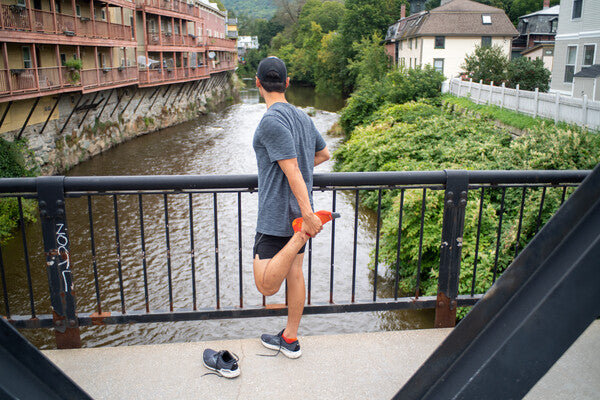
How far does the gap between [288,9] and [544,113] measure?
101m

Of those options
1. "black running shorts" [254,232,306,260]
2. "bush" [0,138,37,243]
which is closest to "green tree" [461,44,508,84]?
"bush" [0,138,37,243]

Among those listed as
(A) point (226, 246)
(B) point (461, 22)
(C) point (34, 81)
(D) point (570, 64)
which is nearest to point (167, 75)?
(C) point (34, 81)

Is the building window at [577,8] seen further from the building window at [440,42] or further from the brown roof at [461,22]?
the building window at [440,42]

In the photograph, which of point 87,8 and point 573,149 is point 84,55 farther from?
point 573,149

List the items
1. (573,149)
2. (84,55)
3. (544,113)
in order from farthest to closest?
(84,55), (544,113), (573,149)

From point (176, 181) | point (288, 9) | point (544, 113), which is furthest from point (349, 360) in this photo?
point (288, 9)

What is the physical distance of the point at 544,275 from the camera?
1032 millimetres

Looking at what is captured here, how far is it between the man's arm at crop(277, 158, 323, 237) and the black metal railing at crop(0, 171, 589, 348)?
49 cm

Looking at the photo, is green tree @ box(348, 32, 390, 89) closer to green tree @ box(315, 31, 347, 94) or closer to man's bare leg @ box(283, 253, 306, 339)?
green tree @ box(315, 31, 347, 94)

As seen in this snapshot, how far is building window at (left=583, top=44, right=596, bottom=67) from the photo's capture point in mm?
21583

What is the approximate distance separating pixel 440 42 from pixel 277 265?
141 ft

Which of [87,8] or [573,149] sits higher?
[87,8]

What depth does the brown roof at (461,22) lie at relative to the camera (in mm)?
41594

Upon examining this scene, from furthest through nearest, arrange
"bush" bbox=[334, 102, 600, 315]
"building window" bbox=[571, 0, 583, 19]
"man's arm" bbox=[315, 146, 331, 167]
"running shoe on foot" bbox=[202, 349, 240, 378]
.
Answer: "building window" bbox=[571, 0, 583, 19] < "bush" bbox=[334, 102, 600, 315] < "man's arm" bbox=[315, 146, 331, 167] < "running shoe on foot" bbox=[202, 349, 240, 378]
